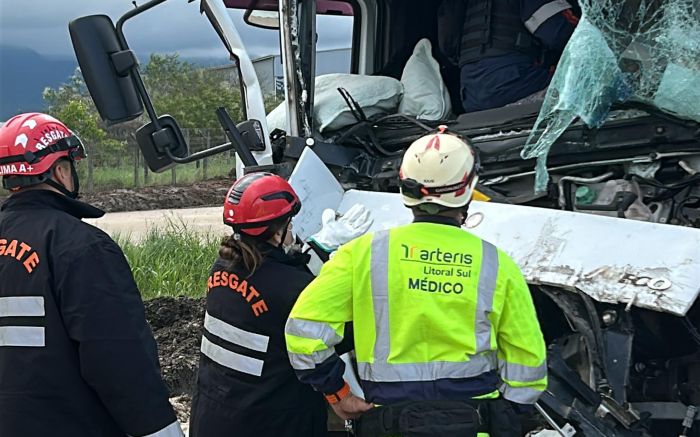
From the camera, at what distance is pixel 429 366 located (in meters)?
2.35

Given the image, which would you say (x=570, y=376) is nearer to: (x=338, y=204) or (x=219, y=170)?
(x=338, y=204)

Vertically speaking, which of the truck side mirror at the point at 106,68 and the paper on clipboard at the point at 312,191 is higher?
the truck side mirror at the point at 106,68

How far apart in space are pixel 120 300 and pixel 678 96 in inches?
77.1

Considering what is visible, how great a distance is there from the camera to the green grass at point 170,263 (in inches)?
333

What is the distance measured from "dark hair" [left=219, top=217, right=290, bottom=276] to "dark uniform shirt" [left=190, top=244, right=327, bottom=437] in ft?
0.07

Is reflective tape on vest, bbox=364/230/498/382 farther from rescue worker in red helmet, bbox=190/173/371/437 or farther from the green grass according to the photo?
the green grass

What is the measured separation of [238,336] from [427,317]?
93 cm

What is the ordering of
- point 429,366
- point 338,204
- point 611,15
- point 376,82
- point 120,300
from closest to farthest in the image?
1. point 429,366
2. point 120,300
3. point 611,15
4. point 338,204
5. point 376,82

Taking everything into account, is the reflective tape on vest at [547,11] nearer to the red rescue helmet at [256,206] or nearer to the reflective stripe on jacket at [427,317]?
the red rescue helmet at [256,206]

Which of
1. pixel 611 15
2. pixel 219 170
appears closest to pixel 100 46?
pixel 611 15

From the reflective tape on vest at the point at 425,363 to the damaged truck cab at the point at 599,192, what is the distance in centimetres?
56

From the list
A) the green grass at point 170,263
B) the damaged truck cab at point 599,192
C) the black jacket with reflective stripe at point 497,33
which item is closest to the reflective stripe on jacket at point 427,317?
the damaged truck cab at point 599,192

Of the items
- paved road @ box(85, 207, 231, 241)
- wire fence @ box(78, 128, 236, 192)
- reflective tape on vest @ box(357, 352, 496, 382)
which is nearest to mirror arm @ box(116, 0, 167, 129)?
reflective tape on vest @ box(357, 352, 496, 382)

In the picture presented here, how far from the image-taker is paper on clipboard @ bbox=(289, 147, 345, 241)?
12.0 ft
